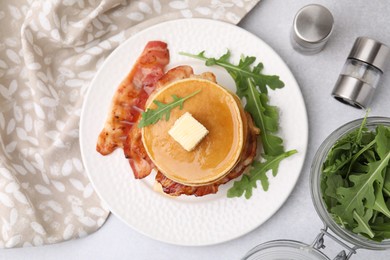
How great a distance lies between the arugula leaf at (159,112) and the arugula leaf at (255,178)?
0.25 metres

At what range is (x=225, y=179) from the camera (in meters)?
1.46

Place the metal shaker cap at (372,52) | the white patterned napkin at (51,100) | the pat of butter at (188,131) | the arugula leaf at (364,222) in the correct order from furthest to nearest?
the white patterned napkin at (51,100), the metal shaker cap at (372,52), the pat of butter at (188,131), the arugula leaf at (364,222)

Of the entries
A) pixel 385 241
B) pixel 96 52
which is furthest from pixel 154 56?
pixel 385 241

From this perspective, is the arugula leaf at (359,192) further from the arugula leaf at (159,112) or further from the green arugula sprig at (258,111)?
the arugula leaf at (159,112)

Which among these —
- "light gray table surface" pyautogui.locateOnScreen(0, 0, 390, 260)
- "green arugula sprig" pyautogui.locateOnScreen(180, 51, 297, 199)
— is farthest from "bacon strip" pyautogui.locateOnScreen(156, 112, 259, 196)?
"light gray table surface" pyautogui.locateOnScreen(0, 0, 390, 260)

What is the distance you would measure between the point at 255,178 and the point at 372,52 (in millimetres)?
429

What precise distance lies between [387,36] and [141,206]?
0.79m

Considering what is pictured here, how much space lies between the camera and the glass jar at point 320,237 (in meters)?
1.25

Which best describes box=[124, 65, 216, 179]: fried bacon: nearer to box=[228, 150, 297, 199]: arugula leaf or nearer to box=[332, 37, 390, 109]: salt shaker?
box=[228, 150, 297, 199]: arugula leaf

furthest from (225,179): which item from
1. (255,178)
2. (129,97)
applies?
(129,97)

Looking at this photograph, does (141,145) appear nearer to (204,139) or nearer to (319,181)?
(204,139)

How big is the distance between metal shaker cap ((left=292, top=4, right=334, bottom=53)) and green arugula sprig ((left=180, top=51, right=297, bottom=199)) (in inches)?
4.8

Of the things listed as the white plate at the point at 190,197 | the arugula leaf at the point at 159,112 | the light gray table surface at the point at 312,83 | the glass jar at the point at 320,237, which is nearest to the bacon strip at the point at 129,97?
the white plate at the point at 190,197

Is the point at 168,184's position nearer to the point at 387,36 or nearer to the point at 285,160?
the point at 285,160
